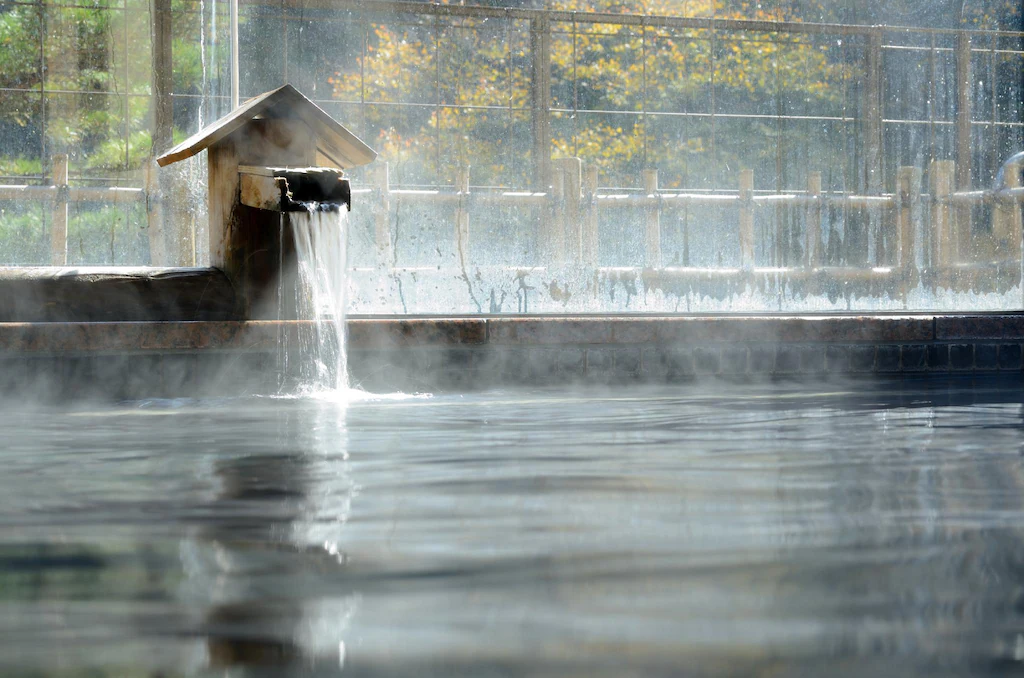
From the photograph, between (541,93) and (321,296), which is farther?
(541,93)

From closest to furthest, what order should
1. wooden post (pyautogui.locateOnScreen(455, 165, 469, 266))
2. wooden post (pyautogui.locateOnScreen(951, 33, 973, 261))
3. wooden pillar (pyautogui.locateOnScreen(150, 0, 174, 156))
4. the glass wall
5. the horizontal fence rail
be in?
wooden pillar (pyautogui.locateOnScreen(150, 0, 174, 156)), the glass wall, the horizontal fence rail, wooden post (pyautogui.locateOnScreen(455, 165, 469, 266)), wooden post (pyautogui.locateOnScreen(951, 33, 973, 261))

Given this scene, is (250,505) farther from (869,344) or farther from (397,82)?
(397,82)

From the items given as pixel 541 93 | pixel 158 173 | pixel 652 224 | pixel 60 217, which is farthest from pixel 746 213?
pixel 60 217

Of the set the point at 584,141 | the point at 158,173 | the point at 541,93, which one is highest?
the point at 541,93

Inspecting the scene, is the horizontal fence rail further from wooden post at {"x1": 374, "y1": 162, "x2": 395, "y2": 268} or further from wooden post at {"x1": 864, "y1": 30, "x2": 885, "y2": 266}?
wooden post at {"x1": 864, "y1": 30, "x2": 885, "y2": 266}

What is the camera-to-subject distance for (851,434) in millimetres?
4277

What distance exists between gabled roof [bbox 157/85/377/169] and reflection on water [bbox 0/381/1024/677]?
2.02m

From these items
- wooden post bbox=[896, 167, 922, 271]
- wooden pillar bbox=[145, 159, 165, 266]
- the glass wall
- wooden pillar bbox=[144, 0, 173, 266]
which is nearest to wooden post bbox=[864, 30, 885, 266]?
the glass wall

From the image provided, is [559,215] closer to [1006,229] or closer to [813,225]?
[813,225]

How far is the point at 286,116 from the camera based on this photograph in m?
6.22

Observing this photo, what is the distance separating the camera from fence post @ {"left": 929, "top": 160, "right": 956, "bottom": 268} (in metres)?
13.8

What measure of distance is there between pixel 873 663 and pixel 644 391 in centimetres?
450

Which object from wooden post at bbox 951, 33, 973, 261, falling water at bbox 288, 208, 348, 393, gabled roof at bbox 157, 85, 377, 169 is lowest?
falling water at bbox 288, 208, 348, 393

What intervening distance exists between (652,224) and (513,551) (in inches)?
439
